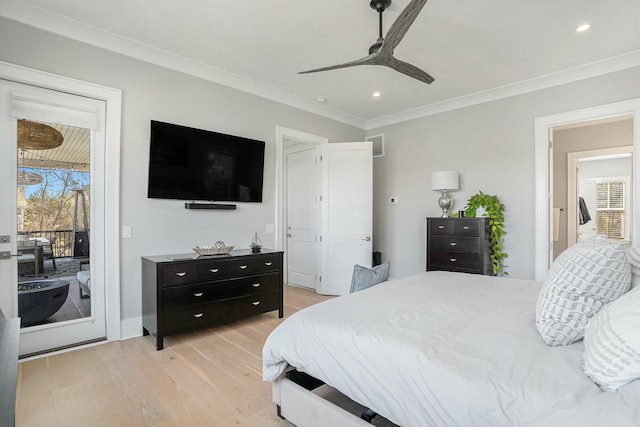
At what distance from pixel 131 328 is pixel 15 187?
1533mm

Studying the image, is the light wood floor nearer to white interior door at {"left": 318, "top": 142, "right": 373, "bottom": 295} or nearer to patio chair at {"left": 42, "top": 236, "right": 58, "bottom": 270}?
patio chair at {"left": 42, "top": 236, "right": 58, "bottom": 270}

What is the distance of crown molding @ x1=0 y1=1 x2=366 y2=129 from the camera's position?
2.56 meters

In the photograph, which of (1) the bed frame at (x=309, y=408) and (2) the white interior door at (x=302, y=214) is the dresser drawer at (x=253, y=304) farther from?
(1) the bed frame at (x=309, y=408)

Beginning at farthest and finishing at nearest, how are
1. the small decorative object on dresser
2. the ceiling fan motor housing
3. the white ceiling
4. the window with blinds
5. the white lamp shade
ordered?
the window with blinds → the white lamp shade → the small decorative object on dresser → the white ceiling → the ceiling fan motor housing

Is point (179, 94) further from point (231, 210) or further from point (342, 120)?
point (342, 120)

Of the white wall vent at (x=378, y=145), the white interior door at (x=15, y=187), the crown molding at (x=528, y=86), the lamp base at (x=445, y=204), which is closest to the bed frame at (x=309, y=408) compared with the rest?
the white interior door at (x=15, y=187)

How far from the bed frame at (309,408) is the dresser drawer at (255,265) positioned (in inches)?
66.6

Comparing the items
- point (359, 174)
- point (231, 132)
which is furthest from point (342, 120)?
point (231, 132)

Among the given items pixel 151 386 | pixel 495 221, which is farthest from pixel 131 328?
pixel 495 221

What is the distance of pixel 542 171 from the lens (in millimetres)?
3879

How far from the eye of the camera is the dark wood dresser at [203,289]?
2.90 metres

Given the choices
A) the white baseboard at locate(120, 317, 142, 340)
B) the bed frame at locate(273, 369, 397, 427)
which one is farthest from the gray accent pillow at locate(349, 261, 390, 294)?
the white baseboard at locate(120, 317, 142, 340)

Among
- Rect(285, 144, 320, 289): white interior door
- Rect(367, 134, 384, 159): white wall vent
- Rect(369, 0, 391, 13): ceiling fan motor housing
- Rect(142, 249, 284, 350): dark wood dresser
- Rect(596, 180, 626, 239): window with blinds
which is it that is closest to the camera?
Rect(369, 0, 391, 13): ceiling fan motor housing

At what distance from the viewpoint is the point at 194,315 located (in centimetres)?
307
